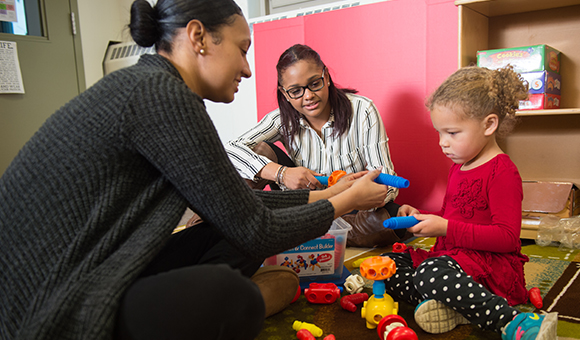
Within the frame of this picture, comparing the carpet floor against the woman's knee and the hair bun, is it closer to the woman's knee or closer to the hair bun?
the woman's knee

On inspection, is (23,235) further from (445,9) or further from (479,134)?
(445,9)

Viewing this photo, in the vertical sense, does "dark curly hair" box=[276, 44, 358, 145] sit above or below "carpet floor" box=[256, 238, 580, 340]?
above

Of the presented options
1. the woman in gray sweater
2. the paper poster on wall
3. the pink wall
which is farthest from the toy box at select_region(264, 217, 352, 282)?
the paper poster on wall

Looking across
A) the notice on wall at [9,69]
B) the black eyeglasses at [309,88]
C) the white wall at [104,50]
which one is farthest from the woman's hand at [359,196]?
the notice on wall at [9,69]

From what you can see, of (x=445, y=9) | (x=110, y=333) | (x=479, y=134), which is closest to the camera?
(x=110, y=333)

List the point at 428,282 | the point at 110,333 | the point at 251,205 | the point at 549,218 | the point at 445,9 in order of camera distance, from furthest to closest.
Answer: the point at 445,9 → the point at 549,218 → the point at 428,282 → the point at 251,205 → the point at 110,333

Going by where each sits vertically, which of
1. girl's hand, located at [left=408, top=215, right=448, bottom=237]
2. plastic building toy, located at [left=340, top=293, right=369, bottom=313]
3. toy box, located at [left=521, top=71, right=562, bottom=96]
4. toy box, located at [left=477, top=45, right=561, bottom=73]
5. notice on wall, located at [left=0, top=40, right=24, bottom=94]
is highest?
notice on wall, located at [left=0, top=40, right=24, bottom=94]

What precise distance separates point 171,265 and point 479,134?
2.59ft

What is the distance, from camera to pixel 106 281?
64 centimetres

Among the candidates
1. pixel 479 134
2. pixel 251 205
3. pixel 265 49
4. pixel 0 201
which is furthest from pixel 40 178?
pixel 265 49

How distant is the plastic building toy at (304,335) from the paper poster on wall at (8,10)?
285cm

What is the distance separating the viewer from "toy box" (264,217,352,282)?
1.25 m

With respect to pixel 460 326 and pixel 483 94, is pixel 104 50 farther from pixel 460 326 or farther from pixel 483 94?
pixel 460 326

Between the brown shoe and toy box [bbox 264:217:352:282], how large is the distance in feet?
0.39
